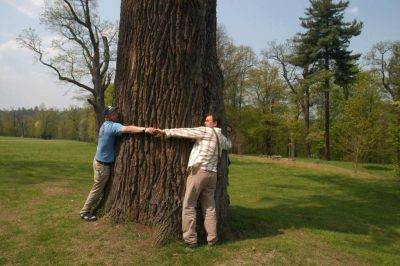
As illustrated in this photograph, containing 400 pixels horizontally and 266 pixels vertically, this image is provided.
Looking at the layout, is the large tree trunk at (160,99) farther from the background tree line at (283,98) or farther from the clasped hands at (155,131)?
the background tree line at (283,98)

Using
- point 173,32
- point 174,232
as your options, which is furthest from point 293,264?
point 173,32

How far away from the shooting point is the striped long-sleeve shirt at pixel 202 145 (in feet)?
19.5

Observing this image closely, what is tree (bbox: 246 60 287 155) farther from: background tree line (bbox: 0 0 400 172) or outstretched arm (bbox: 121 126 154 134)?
outstretched arm (bbox: 121 126 154 134)

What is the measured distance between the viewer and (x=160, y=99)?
6.06 m

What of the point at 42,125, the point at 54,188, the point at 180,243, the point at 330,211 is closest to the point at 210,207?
the point at 180,243

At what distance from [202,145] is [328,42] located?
105ft

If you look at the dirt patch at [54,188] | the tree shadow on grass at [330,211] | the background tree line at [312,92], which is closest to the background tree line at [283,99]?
the background tree line at [312,92]

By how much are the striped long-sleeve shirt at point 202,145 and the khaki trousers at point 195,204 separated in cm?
12

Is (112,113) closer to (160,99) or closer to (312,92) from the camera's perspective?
(160,99)

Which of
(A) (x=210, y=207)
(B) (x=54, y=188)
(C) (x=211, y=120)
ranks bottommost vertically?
(B) (x=54, y=188)

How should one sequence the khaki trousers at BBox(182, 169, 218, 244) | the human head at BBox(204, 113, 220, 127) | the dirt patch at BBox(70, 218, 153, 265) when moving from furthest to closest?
the human head at BBox(204, 113, 220, 127) < the khaki trousers at BBox(182, 169, 218, 244) < the dirt patch at BBox(70, 218, 153, 265)

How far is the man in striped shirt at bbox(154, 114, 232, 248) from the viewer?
5819 mm

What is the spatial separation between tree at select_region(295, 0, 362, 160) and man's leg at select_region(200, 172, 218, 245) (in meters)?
31.4

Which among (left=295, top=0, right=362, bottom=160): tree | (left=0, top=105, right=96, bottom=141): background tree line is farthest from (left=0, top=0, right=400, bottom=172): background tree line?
(left=0, top=105, right=96, bottom=141): background tree line
